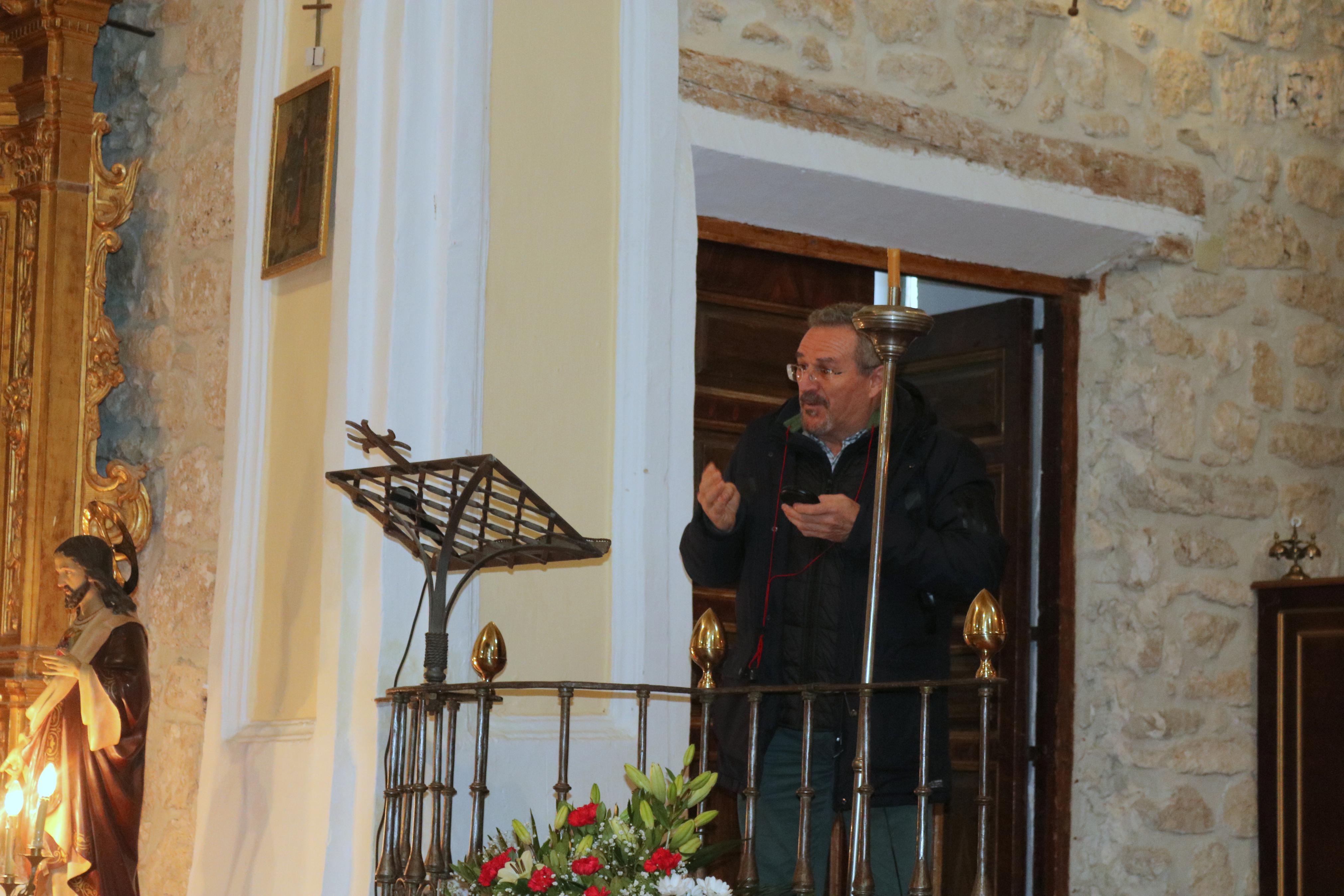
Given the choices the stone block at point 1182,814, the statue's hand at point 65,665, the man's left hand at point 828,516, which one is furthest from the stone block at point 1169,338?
the statue's hand at point 65,665

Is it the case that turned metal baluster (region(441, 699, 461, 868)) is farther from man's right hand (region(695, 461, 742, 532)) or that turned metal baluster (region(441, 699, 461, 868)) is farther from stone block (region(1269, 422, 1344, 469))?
stone block (region(1269, 422, 1344, 469))

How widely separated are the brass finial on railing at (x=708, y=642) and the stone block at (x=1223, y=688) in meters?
2.33

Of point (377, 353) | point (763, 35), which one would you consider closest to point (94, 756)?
point (377, 353)

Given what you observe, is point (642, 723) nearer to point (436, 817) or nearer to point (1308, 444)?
point (436, 817)

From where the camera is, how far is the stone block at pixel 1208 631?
4891 millimetres

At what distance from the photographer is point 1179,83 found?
16.2ft

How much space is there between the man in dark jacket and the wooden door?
0.90 meters

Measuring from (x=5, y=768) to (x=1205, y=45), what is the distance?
3.83 m

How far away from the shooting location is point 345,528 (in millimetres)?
3648

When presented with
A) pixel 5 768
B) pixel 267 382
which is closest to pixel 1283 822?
pixel 267 382

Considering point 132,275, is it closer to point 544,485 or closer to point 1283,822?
point 544,485

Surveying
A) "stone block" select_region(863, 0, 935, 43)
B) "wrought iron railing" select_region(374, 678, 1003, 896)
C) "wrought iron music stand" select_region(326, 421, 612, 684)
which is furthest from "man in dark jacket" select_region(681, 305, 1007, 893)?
"stone block" select_region(863, 0, 935, 43)

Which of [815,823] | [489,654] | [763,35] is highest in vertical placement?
[763,35]

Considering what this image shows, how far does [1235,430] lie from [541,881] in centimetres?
304
